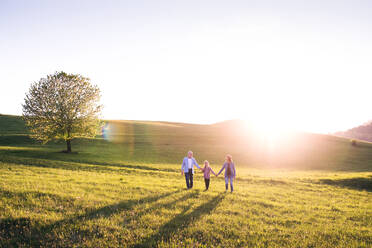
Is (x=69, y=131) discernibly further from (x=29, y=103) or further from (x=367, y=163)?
(x=367, y=163)

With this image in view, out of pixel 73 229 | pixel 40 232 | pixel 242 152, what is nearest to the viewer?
pixel 40 232

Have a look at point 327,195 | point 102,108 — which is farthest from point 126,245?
point 102,108

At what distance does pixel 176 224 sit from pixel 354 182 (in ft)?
78.2

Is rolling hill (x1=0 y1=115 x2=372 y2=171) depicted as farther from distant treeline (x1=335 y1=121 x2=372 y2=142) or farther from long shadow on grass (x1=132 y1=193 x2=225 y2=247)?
distant treeline (x1=335 y1=121 x2=372 y2=142)

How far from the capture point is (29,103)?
36000 millimetres

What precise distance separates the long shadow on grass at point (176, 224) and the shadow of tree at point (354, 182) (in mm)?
18736

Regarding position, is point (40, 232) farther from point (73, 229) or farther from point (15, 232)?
point (73, 229)

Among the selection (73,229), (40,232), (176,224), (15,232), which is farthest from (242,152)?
(15,232)

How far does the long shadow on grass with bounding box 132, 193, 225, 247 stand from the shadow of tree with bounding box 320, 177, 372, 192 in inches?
738

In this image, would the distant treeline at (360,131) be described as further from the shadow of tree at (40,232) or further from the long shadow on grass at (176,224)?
the shadow of tree at (40,232)

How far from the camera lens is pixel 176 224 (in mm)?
8172

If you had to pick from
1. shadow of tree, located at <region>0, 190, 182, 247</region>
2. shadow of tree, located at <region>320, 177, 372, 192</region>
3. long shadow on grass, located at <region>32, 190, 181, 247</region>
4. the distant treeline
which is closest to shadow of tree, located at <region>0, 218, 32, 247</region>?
shadow of tree, located at <region>0, 190, 182, 247</region>

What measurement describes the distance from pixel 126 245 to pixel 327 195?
1688 cm

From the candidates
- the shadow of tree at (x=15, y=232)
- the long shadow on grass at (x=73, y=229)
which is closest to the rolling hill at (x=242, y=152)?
the long shadow on grass at (x=73, y=229)
